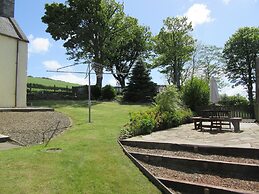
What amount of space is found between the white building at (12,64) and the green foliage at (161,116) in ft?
33.9

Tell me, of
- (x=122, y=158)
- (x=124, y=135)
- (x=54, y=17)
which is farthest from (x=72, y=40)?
(x=122, y=158)

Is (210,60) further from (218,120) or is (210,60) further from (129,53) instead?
(218,120)

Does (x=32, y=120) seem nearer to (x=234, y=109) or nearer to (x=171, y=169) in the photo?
(x=171, y=169)

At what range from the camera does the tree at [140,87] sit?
29.8m

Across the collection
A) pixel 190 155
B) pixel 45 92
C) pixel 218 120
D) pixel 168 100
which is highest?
pixel 45 92

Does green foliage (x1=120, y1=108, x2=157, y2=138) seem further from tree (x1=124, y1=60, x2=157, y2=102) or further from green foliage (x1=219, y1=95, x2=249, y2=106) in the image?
tree (x1=124, y1=60, x2=157, y2=102)

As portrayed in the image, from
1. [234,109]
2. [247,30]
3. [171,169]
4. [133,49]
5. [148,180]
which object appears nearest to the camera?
[148,180]

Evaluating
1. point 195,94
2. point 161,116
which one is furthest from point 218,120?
point 195,94

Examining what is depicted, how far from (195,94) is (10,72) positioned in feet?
40.3

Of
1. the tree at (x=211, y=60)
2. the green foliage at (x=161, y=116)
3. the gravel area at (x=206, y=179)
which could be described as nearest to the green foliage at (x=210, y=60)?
the tree at (x=211, y=60)

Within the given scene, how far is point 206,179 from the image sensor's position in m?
6.61

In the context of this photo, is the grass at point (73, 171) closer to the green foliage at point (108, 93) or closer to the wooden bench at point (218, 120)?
the wooden bench at point (218, 120)

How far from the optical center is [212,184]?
6301 mm

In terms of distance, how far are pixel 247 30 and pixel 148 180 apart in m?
40.4
